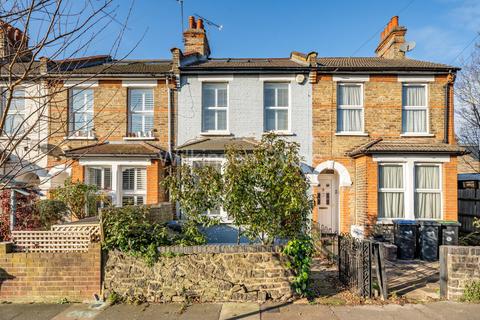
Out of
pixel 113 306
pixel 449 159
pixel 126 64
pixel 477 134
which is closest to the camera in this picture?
pixel 113 306

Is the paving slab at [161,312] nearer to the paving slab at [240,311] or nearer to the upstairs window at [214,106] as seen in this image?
the paving slab at [240,311]

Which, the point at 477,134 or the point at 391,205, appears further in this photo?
the point at 477,134

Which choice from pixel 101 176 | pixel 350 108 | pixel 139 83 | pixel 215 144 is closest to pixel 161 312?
pixel 215 144

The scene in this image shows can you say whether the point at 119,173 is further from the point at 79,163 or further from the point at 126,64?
the point at 126,64

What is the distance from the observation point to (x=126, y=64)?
1266 centimetres

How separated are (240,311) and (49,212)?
588 centimetres

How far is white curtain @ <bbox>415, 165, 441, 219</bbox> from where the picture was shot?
31.7 feet

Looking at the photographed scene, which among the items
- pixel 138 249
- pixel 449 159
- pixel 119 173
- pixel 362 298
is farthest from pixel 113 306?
pixel 449 159

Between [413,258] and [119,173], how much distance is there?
31.0 ft

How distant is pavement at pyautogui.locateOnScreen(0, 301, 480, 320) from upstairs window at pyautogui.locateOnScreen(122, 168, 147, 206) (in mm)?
5177

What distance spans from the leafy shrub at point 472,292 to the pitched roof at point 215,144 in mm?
5985

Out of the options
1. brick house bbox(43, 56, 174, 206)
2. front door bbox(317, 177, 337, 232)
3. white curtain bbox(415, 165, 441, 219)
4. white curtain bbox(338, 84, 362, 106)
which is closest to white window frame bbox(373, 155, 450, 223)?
white curtain bbox(415, 165, 441, 219)

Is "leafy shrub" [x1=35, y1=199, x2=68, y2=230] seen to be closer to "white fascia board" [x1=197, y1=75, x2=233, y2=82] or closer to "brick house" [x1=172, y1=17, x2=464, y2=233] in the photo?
"brick house" [x1=172, y1=17, x2=464, y2=233]

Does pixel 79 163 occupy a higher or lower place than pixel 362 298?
higher
